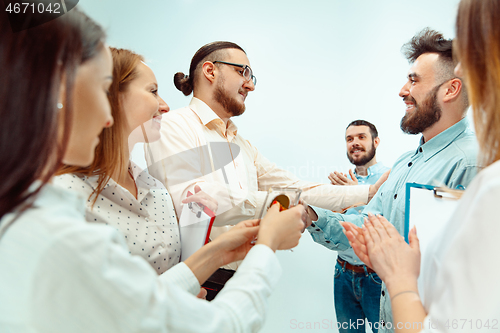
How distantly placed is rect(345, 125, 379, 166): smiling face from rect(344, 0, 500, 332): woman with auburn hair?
2.08 m

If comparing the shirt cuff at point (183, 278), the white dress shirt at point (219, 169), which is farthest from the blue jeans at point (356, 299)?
the shirt cuff at point (183, 278)

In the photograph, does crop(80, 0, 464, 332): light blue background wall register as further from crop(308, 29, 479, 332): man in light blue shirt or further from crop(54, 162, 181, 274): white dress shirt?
crop(54, 162, 181, 274): white dress shirt

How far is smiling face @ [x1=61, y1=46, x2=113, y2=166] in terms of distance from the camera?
1.97ft

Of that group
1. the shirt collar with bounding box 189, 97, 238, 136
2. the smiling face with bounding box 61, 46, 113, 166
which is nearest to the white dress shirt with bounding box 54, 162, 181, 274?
the smiling face with bounding box 61, 46, 113, 166

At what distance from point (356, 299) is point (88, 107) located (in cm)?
209

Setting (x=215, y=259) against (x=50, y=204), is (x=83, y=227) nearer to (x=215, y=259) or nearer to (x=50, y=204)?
(x=50, y=204)

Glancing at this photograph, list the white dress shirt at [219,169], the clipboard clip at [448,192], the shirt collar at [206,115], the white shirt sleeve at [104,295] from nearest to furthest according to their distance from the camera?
1. the white shirt sleeve at [104,295]
2. the clipboard clip at [448,192]
3. the white dress shirt at [219,169]
4. the shirt collar at [206,115]

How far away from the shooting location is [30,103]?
1.66ft

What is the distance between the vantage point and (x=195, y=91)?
6.85ft

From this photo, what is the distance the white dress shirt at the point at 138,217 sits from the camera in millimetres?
997

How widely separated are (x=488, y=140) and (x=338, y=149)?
234 centimetres

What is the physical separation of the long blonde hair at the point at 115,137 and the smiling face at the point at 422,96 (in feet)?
4.28

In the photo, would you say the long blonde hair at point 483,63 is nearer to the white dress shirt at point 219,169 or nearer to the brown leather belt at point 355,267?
the white dress shirt at point 219,169

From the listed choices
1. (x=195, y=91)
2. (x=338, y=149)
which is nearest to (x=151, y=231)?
(x=195, y=91)
